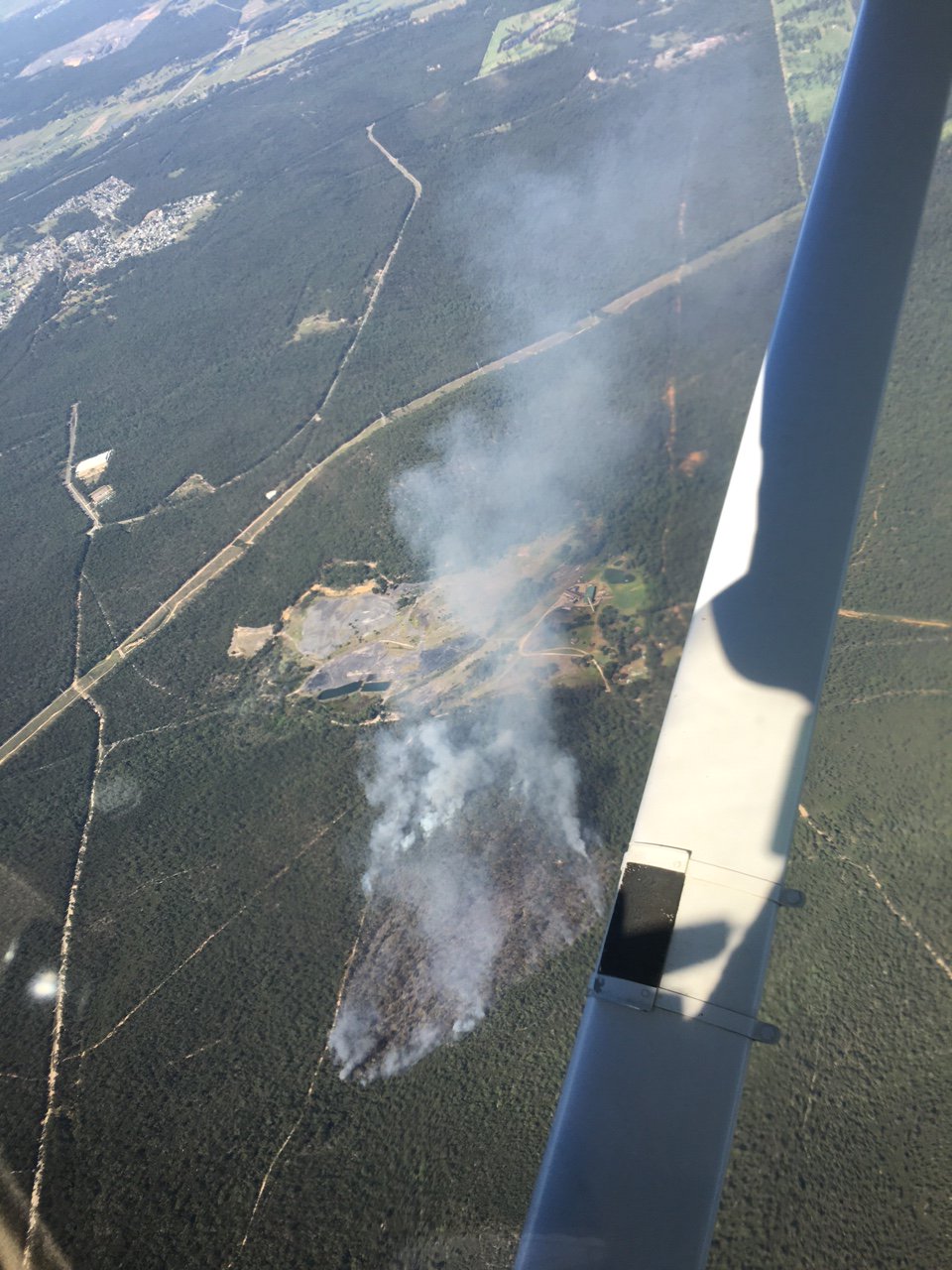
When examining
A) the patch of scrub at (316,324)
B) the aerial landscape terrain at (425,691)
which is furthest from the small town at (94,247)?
the patch of scrub at (316,324)

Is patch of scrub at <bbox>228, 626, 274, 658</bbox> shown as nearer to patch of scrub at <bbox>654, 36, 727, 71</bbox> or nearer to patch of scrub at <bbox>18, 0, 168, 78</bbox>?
patch of scrub at <bbox>654, 36, 727, 71</bbox>

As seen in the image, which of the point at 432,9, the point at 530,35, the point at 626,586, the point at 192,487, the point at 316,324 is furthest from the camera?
the point at 432,9

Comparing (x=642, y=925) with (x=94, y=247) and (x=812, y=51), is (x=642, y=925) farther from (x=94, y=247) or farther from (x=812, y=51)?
(x=94, y=247)

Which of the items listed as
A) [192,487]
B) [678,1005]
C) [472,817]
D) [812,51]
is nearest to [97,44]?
[812,51]

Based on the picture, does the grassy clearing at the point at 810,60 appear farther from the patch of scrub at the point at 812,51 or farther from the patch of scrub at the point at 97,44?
the patch of scrub at the point at 97,44

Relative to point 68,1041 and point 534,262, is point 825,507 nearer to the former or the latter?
point 68,1041

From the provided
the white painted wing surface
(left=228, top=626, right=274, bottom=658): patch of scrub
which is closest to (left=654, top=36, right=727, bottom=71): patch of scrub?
(left=228, top=626, right=274, bottom=658): patch of scrub

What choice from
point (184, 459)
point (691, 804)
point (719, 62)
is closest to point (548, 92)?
point (719, 62)
